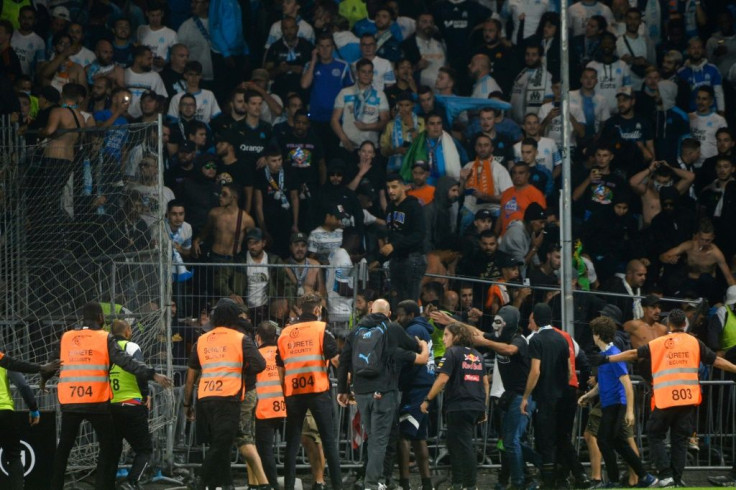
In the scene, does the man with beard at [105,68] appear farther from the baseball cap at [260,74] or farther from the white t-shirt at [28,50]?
the baseball cap at [260,74]

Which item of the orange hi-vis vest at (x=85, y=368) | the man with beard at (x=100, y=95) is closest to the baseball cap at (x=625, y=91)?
the man with beard at (x=100, y=95)

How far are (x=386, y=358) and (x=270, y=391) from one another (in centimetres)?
A: 132

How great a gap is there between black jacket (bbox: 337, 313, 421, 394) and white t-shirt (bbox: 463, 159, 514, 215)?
566 centimetres

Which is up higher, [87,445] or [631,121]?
[631,121]

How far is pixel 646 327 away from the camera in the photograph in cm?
1559

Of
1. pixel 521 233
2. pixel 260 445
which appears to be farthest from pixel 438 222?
pixel 260 445

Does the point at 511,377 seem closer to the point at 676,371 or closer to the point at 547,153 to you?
the point at 676,371

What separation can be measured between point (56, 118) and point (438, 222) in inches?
219

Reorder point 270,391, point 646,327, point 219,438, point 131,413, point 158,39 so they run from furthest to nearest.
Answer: point 158,39
point 646,327
point 270,391
point 131,413
point 219,438

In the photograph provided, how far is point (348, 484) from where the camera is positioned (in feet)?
47.2

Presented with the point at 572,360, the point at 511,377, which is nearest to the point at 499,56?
the point at 572,360

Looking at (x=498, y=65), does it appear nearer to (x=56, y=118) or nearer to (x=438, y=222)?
(x=438, y=222)

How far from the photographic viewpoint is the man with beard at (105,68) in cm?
1927

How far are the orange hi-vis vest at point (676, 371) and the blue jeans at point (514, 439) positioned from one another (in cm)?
147
